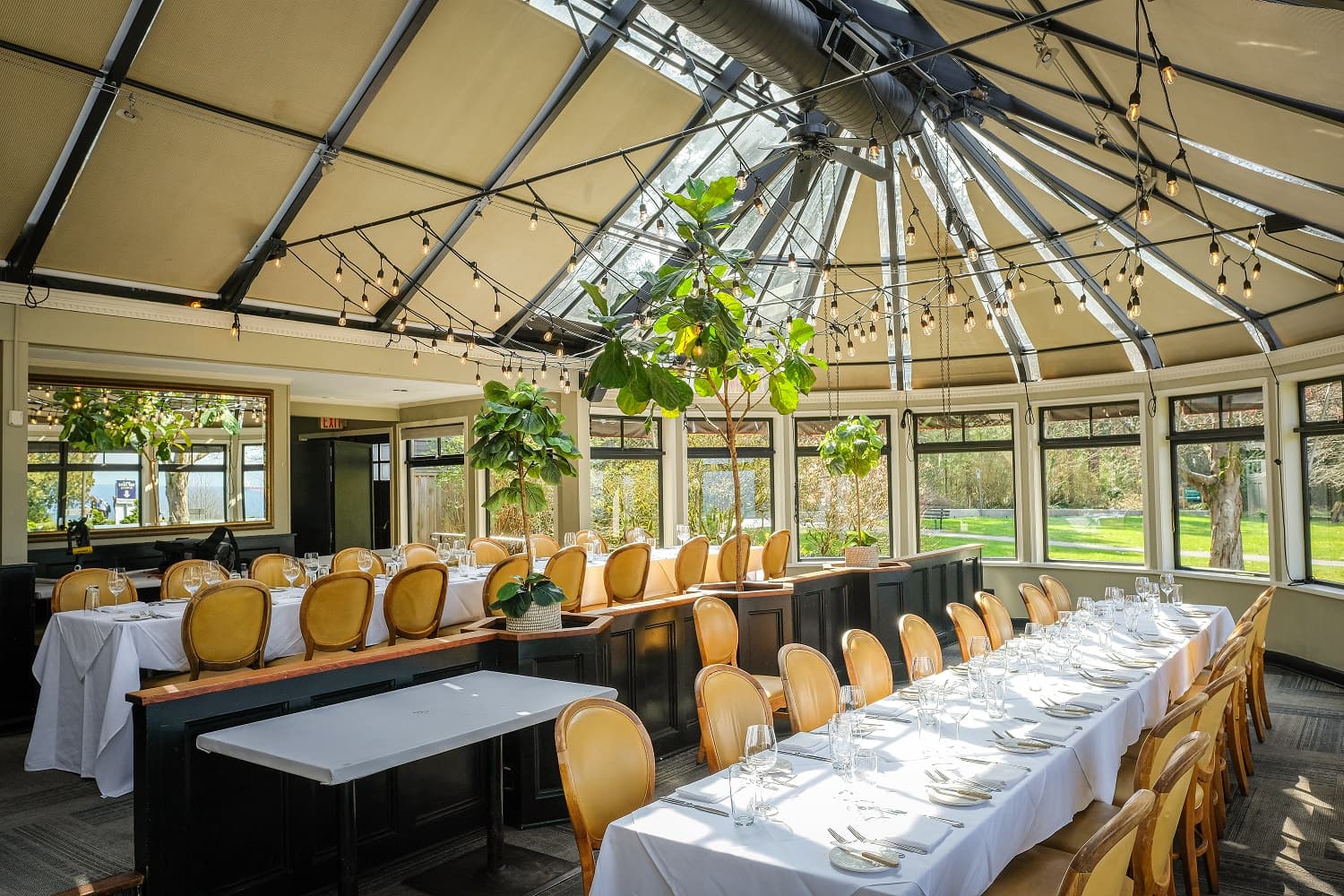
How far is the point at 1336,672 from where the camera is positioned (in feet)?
24.7

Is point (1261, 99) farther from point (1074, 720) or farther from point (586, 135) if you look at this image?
point (586, 135)

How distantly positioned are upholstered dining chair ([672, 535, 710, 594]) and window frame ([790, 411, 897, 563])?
14.6ft

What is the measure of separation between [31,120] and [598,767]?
6.06 m

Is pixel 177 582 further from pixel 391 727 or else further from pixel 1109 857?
pixel 1109 857

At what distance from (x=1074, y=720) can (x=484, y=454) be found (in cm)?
341

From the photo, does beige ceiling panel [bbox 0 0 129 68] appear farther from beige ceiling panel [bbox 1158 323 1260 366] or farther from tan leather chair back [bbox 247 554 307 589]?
beige ceiling panel [bbox 1158 323 1260 366]

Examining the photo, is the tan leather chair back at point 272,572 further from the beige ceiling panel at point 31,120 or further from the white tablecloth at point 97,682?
the beige ceiling panel at point 31,120

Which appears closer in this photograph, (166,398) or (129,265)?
(129,265)

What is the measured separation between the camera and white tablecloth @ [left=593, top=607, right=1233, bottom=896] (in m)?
2.14

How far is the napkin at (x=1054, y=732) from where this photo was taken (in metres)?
3.21

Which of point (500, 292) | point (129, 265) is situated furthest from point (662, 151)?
point (129, 265)

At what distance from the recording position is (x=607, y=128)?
7883 millimetres

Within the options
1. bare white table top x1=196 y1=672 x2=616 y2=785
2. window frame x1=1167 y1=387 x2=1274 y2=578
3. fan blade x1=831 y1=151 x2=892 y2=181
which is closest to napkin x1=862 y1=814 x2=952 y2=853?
bare white table top x1=196 y1=672 x2=616 y2=785

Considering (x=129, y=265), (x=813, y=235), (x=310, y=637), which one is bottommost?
(x=310, y=637)
